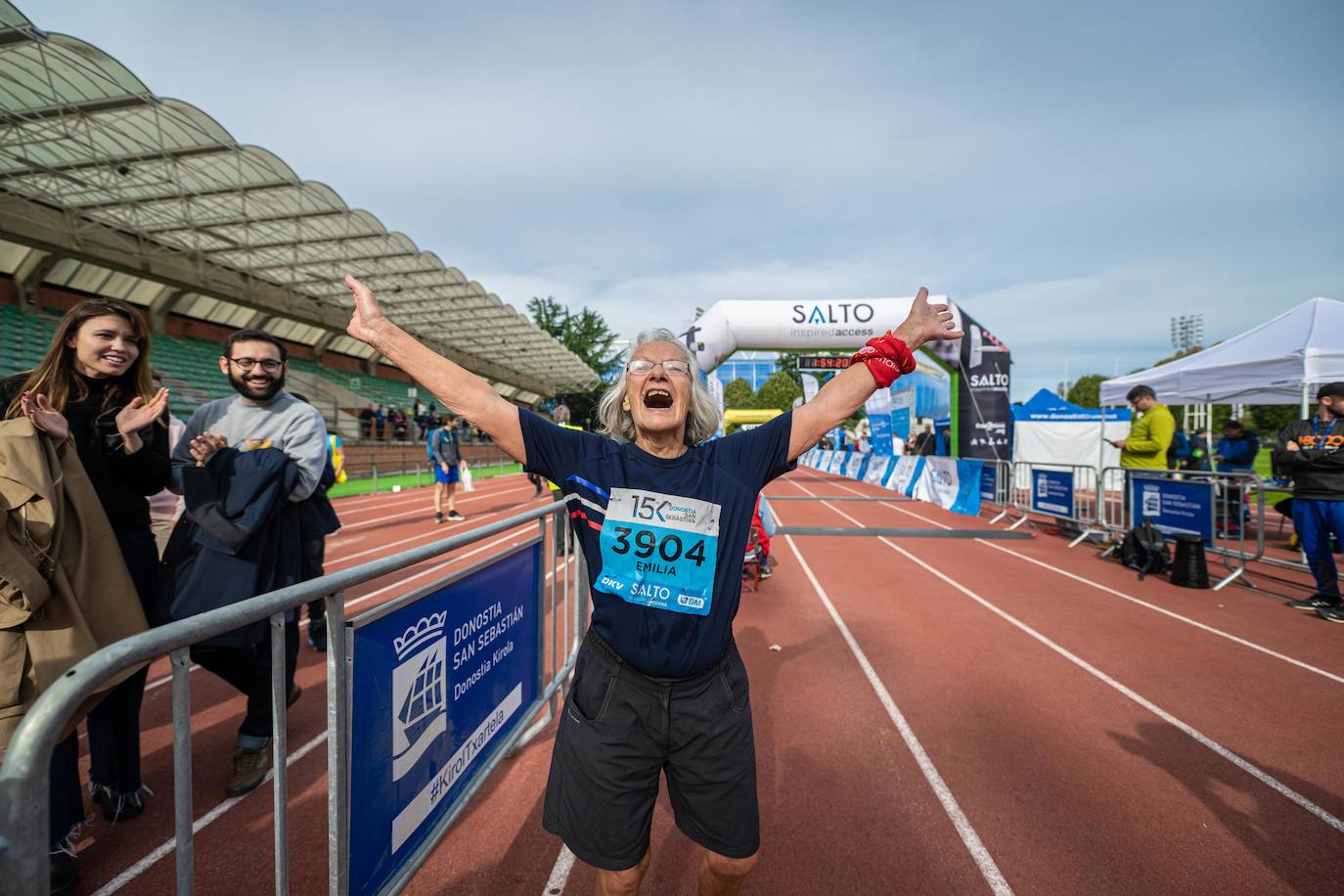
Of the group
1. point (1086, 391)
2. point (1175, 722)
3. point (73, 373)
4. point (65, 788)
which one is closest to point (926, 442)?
point (1175, 722)

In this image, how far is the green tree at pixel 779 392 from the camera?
42237 millimetres

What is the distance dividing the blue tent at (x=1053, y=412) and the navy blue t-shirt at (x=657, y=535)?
22447 mm

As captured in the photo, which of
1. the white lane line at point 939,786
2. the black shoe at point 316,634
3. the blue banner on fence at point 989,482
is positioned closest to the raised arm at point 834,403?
the white lane line at point 939,786

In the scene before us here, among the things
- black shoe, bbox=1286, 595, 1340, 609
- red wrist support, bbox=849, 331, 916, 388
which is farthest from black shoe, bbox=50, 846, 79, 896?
black shoe, bbox=1286, 595, 1340, 609

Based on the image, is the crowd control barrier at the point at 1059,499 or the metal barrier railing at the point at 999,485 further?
the metal barrier railing at the point at 999,485

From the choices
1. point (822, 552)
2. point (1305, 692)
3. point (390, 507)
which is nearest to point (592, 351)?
point (390, 507)

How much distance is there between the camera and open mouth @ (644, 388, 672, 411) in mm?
1714

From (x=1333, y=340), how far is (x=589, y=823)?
12429mm

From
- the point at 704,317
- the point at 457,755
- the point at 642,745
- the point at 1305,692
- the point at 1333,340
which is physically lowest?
the point at 1305,692

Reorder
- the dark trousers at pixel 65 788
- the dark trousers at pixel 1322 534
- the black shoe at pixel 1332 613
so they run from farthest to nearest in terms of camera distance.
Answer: the dark trousers at pixel 1322 534 → the black shoe at pixel 1332 613 → the dark trousers at pixel 65 788

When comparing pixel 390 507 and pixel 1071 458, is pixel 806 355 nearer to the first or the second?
pixel 390 507

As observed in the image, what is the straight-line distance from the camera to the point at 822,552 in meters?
8.45

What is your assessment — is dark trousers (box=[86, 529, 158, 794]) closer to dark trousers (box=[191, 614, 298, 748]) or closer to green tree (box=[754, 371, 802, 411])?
dark trousers (box=[191, 614, 298, 748])

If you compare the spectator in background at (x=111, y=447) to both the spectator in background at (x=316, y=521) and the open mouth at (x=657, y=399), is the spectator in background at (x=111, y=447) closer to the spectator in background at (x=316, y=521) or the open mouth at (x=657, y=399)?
the spectator in background at (x=316, y=521)
